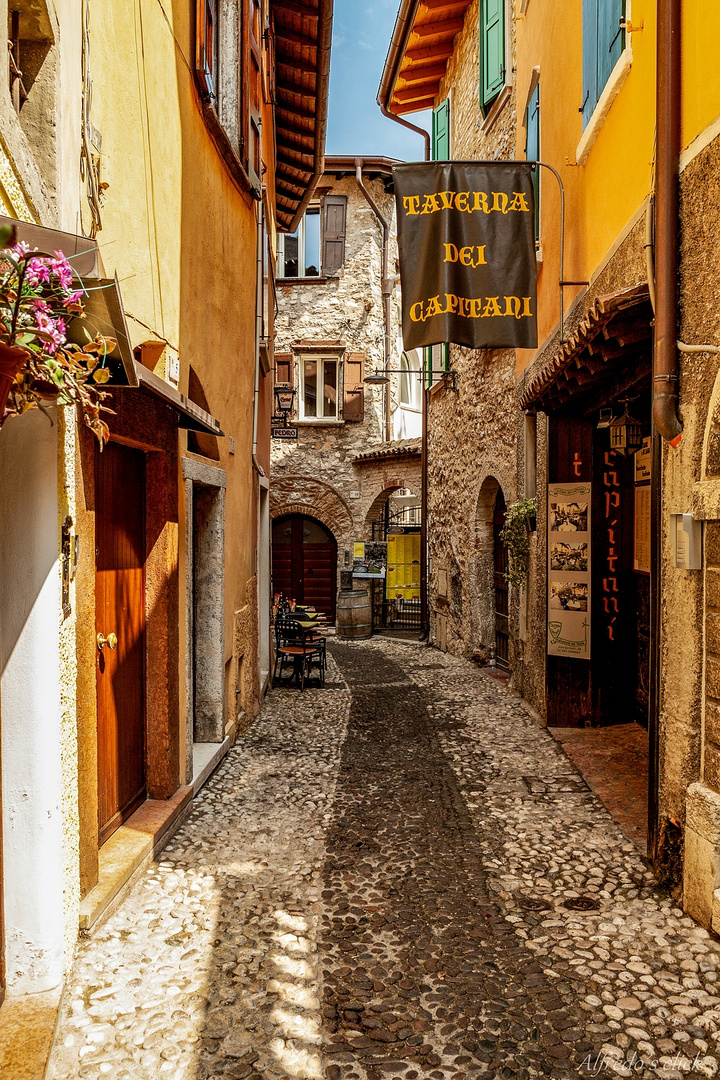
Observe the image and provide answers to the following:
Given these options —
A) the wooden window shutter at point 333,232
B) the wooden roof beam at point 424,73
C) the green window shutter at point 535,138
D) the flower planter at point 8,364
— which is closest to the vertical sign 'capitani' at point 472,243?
the green window shutter at point 535,138

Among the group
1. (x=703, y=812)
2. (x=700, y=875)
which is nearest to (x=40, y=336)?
(x=703, y=812)

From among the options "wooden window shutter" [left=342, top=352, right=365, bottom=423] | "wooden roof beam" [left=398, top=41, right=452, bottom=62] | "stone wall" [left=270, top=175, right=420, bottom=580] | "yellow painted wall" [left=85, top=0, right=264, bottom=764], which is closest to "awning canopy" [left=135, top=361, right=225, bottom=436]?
"yellow painted wall" [left=85, top=0, right=264, bottom=764]

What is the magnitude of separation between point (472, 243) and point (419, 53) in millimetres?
7724

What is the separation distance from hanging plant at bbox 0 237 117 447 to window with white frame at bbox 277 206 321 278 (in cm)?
1525

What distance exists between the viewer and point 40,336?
72.6 inches

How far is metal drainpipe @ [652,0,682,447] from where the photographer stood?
342 centimetres

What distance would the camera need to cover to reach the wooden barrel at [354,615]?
44.8 feet

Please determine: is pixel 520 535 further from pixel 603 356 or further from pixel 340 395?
pixel 340 395

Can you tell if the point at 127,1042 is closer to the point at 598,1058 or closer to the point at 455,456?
the point at 598,1058

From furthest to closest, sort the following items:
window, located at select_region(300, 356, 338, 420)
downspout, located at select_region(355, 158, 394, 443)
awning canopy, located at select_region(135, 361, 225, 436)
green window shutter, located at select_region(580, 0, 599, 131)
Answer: downspout, located at select_region(355, 158, 394, 443) → window, located at select_region(300, 356, 338, 420) → green window shutter, located at select_region(580, 0, 599, 131) → awning canopy, located at select_region(135, 361, 225, 436)

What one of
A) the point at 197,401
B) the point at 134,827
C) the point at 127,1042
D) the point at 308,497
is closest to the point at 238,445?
the point at 197,401

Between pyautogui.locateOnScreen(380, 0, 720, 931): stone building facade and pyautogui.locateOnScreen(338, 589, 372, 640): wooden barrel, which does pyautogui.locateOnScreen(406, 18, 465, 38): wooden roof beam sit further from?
pyautogui.locateOnScreen(338, 589, 372, 640): wooden barrel

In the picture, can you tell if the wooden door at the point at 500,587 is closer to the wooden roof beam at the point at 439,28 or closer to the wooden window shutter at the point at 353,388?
the wooden window shutter at the point at 353,388

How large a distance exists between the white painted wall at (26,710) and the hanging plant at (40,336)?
430mm
